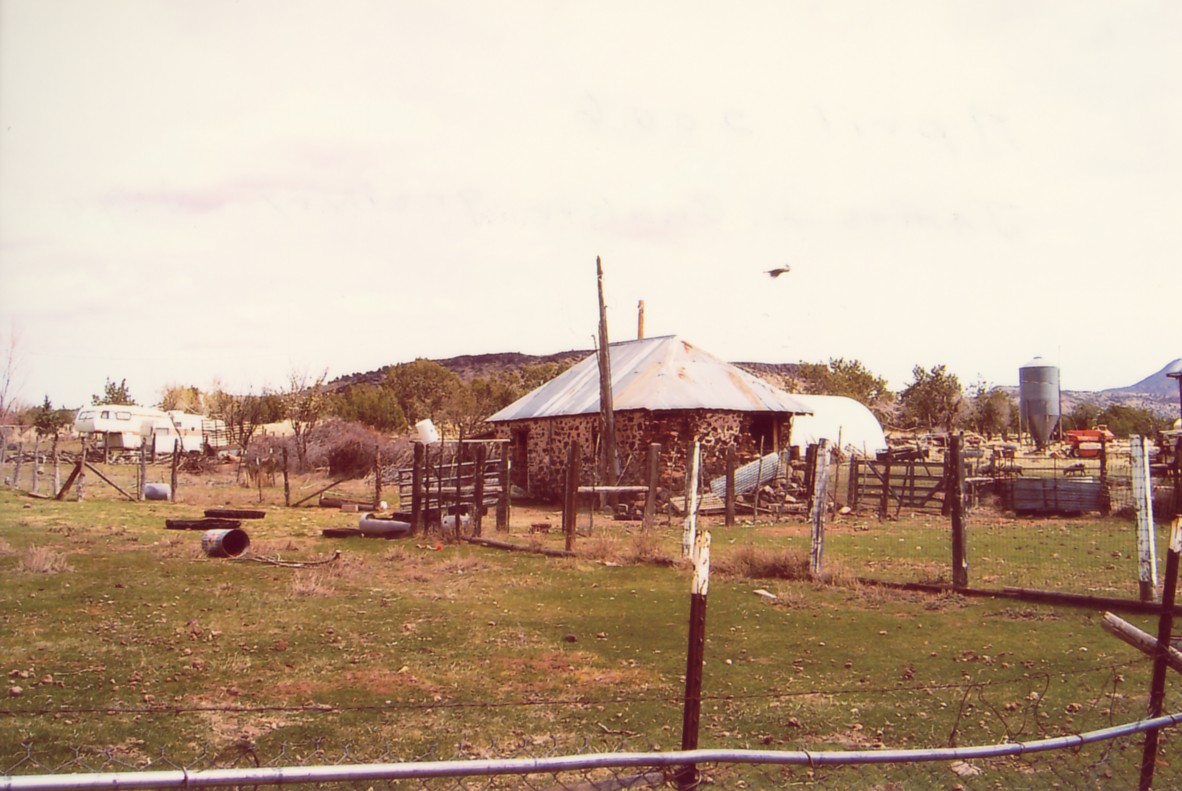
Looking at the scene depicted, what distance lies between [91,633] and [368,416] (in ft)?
141

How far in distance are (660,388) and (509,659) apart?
1882cm

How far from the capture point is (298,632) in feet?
29.8

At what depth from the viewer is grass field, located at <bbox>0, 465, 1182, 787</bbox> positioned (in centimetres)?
595

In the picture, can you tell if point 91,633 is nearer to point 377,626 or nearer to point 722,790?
point 377,626

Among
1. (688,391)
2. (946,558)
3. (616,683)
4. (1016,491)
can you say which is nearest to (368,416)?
(688,391)

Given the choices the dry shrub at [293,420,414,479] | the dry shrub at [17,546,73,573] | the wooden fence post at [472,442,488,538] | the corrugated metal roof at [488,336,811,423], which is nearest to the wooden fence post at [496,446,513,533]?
the wooden fence post at [472,442,488,538]

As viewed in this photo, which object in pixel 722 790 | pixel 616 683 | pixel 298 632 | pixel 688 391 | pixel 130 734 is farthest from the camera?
pixel 688 391

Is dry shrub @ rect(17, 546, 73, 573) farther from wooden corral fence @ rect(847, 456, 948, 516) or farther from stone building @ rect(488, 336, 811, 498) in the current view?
wooden corral fence @ rect(847, 456, 948, 516)

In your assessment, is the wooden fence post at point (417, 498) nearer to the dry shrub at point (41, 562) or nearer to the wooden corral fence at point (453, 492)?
the wooden corral fence at point (453, 492)

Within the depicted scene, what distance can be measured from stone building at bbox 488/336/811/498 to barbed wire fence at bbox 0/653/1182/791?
17033 mm

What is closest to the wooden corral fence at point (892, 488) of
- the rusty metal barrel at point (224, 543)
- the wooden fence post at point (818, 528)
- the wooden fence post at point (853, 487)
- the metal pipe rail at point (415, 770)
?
the wooden fence post at point (853, 487)

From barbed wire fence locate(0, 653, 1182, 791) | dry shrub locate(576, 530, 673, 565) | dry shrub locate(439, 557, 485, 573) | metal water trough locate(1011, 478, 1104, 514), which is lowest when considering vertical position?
dry shrub locate(439, 557, 485, 573)

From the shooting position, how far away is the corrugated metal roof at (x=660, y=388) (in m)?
26.1

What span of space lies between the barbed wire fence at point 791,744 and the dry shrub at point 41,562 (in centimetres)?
679
